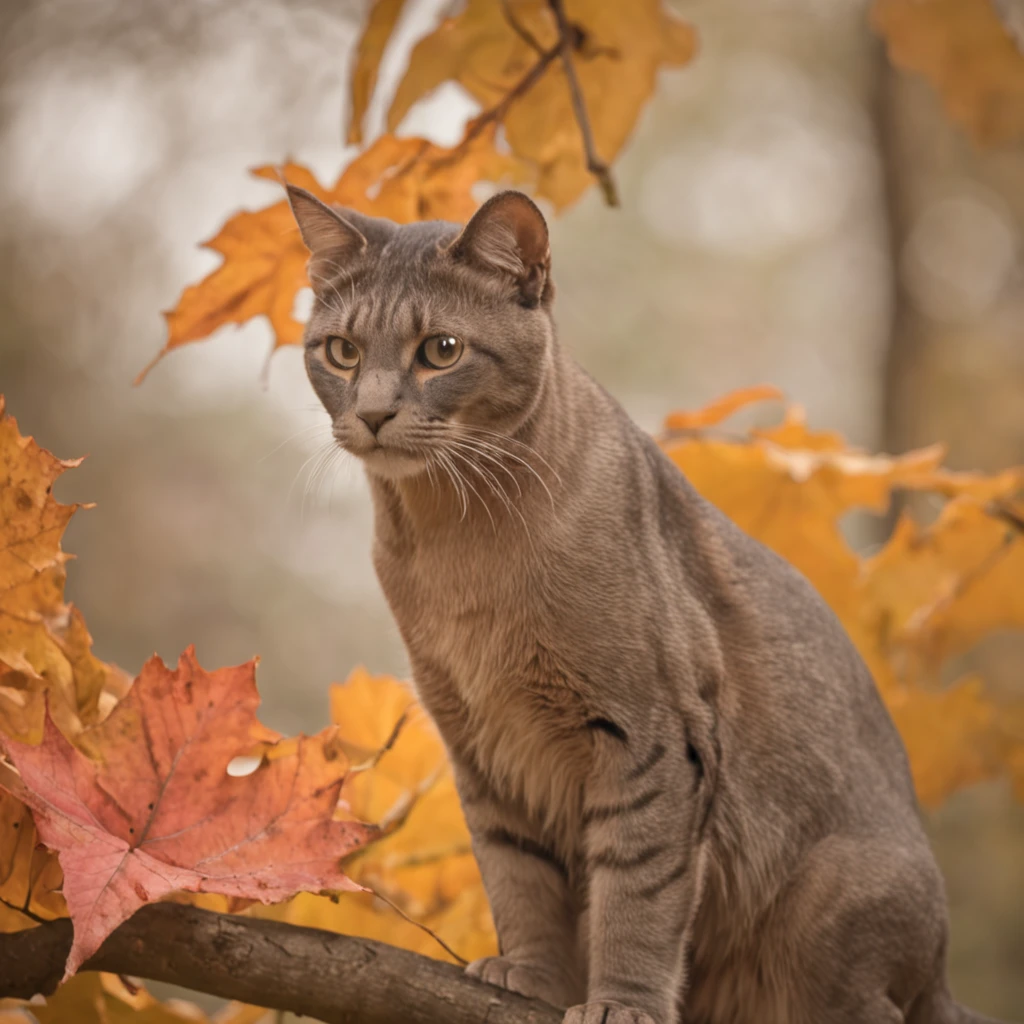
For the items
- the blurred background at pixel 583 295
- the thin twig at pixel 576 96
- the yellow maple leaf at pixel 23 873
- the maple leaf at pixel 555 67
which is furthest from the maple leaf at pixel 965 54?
the blurred background at pixel 583 295

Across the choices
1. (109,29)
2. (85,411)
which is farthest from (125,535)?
(109,29)

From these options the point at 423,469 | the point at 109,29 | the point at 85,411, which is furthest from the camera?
the point at 85,411

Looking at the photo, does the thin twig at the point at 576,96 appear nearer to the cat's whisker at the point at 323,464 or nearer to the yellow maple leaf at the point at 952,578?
the cat's whisker at the point at 323,464

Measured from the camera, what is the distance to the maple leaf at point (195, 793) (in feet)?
4.22

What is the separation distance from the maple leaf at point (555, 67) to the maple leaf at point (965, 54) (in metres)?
0.37

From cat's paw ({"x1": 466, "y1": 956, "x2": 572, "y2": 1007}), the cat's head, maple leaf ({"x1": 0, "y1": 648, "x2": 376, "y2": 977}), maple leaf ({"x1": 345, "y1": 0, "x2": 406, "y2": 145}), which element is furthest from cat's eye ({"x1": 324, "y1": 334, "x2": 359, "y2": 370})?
cat's paw ({"x1": 466, "y1": 956, "x2": 572, "y2": 1007})

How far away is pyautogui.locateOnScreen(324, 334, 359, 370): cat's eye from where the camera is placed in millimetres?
1832

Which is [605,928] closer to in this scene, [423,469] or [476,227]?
[423,469]

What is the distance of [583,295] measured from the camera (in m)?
7.03

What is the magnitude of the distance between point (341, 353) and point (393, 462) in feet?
0.77

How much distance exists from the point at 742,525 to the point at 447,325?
0.92m

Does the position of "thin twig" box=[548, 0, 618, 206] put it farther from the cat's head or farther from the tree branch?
the tree branch

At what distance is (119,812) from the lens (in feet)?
4.43

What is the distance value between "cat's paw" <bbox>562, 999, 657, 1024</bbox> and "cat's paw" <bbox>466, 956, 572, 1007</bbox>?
5.0 inches
